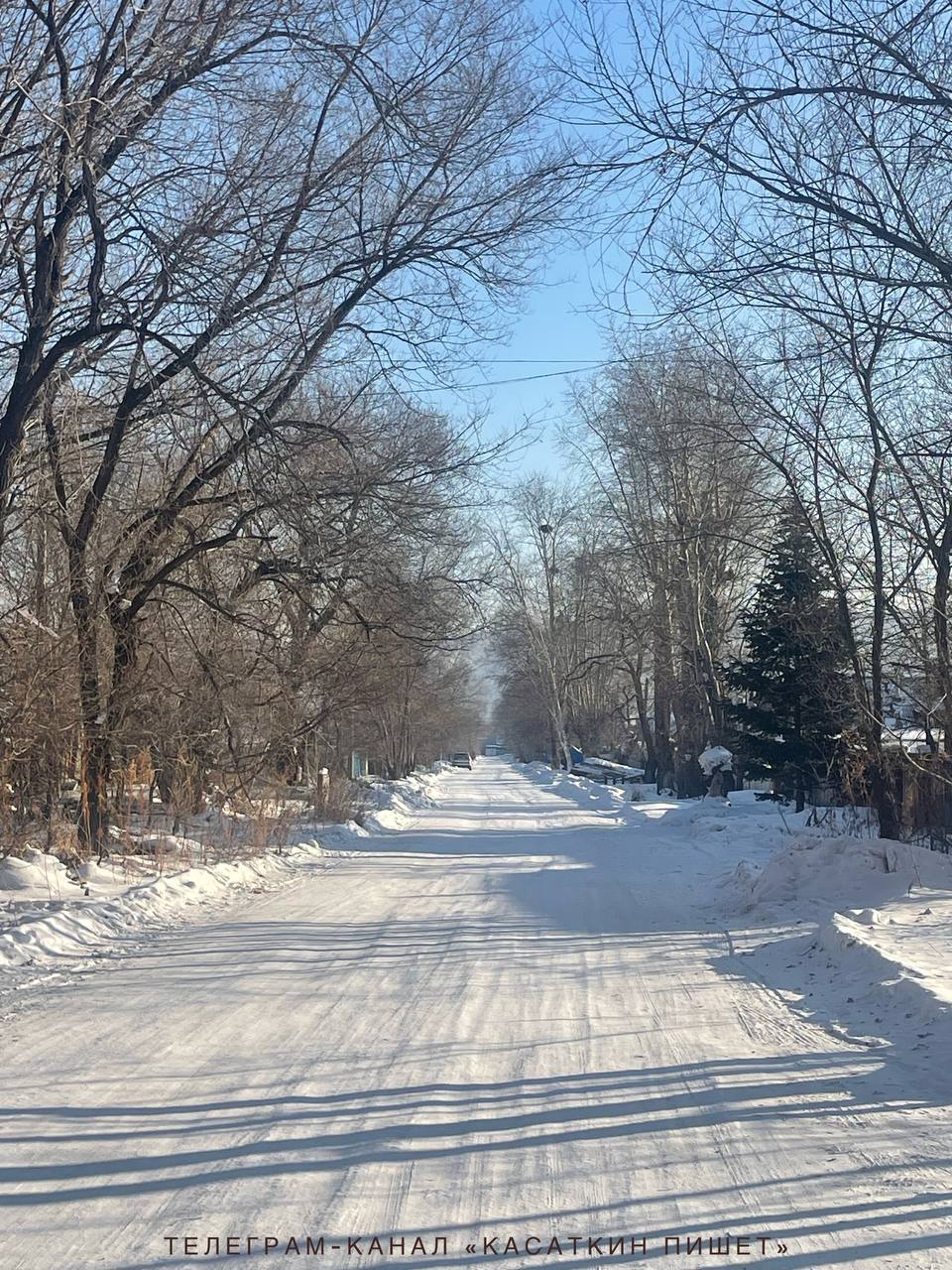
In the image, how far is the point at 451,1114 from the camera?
18.1ft

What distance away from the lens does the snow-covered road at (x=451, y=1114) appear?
165 inches

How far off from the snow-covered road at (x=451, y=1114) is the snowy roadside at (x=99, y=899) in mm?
654

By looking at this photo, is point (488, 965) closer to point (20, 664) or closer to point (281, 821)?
point (20, 664)

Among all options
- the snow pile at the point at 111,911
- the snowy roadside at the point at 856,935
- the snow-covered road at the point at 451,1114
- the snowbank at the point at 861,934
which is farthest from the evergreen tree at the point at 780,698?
the snow-covered road at the point at 451,1114

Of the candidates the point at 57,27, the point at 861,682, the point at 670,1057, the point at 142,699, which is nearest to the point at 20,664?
the point at 142,699

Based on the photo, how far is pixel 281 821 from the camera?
778 inches

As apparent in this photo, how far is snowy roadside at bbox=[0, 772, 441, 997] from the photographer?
952cm

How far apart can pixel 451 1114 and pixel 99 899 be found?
778 cm

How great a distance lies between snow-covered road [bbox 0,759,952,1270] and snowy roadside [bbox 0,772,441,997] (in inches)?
25.8

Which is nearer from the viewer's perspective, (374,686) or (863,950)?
(863,950)

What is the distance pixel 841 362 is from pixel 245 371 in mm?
6471

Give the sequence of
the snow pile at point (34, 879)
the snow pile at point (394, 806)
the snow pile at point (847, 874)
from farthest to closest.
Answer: the snow pile at point (394, 806)
the snow pile at point (847, 874)
the snow pile at point (34, 879)

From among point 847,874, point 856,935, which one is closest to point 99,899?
point 856,935

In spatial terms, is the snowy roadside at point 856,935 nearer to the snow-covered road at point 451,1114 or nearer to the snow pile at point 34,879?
the snow-covered road at point 451,1114
